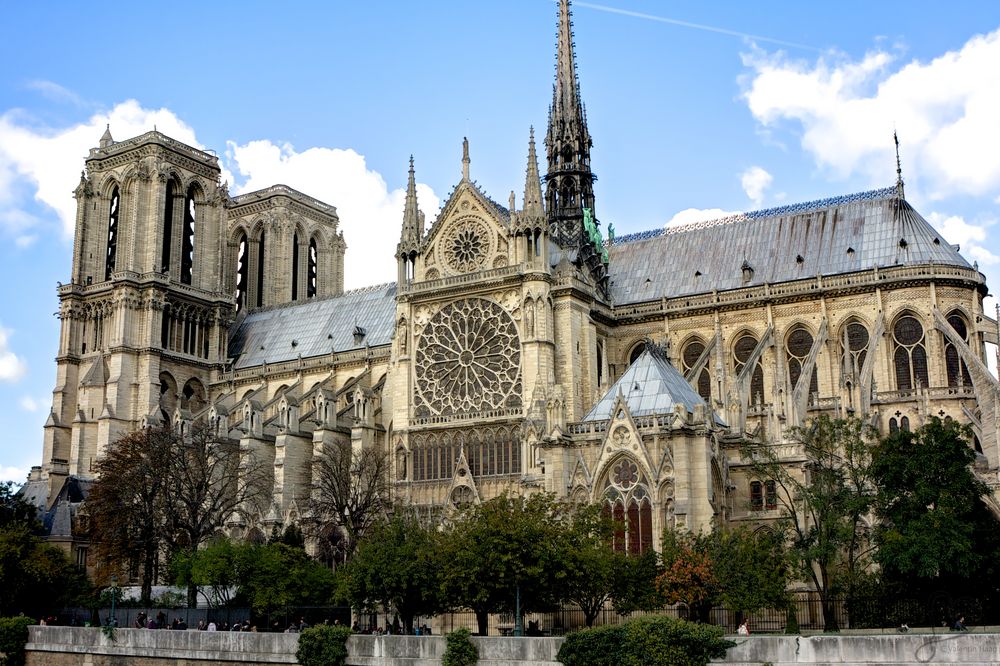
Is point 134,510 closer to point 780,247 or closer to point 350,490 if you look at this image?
point 350,490

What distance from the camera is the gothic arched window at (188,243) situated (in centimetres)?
8194

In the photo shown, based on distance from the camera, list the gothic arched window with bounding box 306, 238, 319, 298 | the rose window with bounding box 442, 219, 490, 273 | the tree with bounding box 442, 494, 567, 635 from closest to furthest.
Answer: the tree with bounding box 442, 494, 567, 635, the rose window with bounding box 442, 219, 490, 273, the gothic arched window with bounding box 306, 238, 319, 298

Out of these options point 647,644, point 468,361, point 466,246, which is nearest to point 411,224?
point 466,246

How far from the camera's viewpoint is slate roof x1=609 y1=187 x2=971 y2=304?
60312mm

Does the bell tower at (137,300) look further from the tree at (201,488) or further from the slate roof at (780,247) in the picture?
the slate roof at (780,247)

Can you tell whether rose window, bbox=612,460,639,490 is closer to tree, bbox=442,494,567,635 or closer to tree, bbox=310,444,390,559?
tree, bbox=442,494,567,635

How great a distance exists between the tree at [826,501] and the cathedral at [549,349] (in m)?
2.19

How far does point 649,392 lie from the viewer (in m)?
46.8

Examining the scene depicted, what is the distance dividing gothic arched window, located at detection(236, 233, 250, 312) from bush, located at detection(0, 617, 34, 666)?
47774mm

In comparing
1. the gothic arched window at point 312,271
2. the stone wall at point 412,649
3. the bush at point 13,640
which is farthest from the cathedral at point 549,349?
the bush at point 13,640

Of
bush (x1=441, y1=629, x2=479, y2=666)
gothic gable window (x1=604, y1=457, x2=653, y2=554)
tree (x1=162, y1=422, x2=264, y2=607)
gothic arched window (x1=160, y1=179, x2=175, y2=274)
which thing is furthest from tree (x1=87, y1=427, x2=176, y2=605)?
bush (x1=441, y1=629, x2=479, y2=666)

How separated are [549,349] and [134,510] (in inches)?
812

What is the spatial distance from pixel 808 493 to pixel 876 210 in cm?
2800

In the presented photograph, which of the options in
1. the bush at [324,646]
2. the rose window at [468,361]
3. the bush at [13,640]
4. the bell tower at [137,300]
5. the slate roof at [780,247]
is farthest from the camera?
the bell tower at [137,300]
